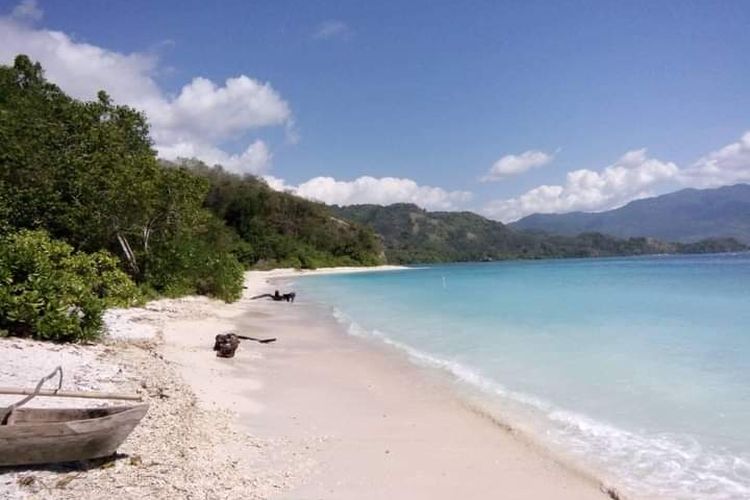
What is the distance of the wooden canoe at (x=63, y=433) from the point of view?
429cm

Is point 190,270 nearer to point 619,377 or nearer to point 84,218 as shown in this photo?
point 84,218

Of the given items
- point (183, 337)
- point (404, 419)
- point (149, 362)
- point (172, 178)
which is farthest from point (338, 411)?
point (172, 178)

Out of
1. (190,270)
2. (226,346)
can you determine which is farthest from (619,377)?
(190,270)

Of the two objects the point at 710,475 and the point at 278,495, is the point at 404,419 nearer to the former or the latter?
the point at 278,495

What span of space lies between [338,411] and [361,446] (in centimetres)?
157

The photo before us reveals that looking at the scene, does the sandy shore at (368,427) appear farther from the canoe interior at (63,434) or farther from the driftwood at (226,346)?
the canoe interior at (63,434)

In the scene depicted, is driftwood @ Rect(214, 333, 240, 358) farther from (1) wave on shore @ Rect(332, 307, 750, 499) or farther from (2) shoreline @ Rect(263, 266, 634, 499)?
(1) wave on shore @ Rect(332, 307, 750, 499)

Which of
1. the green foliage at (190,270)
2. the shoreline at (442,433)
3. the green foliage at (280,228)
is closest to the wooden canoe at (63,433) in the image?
the shoreline at (442,433)

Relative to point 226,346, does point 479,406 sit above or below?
below

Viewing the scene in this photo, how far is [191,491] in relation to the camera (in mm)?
4445

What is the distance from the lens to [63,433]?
14.4 ft

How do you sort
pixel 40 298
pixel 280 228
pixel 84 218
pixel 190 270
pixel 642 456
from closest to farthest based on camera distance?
1. pixel 642 456
2. pixel 40 298
3. pixel 84 218
4. pixel 190 270
5. pixel 280 228

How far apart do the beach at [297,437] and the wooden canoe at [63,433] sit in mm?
198

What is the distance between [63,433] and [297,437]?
2742mm
